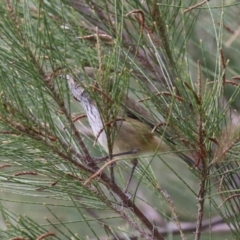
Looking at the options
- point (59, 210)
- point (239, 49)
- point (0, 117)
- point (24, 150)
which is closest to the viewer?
point (0, 117)

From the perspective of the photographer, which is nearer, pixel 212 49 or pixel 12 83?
pixel 12 83

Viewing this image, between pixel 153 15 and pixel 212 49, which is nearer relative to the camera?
pixel 153 15

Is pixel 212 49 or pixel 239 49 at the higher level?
pixel 212 49

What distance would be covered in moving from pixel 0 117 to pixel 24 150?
16cm

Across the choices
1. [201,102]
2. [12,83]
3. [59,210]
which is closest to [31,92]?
[12,83]

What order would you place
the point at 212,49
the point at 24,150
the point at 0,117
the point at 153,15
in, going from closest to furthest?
the point at 0,117 < the point at 24,150 < the point at 153,15 < the point at 212,49

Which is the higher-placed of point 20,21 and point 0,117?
point 20,21

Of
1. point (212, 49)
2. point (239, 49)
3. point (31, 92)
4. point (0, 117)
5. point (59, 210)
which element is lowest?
point (0, 117)

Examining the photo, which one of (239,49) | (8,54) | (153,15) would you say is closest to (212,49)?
(239,49)

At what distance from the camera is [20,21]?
117cm

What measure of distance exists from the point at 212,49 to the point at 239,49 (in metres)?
0.26

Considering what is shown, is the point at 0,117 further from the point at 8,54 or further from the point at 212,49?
the point at 212,49

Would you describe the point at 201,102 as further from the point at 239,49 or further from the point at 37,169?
the point at 239,49

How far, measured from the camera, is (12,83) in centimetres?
120
